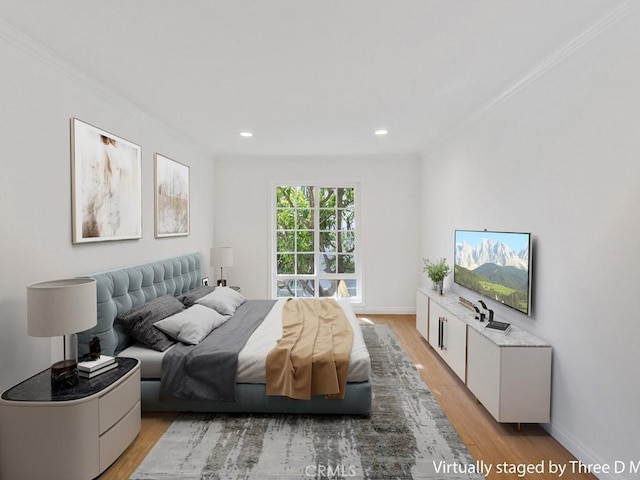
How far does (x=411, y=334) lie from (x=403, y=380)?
1.44m

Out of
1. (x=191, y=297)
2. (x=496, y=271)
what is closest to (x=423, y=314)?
(x=496, y=271)

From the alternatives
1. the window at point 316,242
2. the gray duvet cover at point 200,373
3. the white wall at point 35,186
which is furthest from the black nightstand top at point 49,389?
the window at point 316,242

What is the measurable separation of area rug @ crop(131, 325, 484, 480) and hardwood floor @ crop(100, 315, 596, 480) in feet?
0.27

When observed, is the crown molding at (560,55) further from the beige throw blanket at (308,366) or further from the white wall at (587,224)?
the beige throw blanket at (308,366)

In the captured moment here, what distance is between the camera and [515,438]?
2307 millimetres

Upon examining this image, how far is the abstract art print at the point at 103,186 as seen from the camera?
248 cm

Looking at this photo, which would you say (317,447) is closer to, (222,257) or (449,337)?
(449,337)

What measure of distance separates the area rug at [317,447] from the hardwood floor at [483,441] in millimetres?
82

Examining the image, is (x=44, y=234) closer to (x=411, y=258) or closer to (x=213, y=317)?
(x=213, y=317)

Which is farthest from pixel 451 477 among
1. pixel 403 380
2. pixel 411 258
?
pixel 411 258

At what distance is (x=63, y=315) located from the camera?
187 centimetres

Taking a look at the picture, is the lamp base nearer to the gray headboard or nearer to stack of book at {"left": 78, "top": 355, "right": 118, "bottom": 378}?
stack of book at {"left": 78, "top": 355, "right": 118, "bottom": 378}

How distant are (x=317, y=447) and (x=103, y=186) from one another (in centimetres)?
255

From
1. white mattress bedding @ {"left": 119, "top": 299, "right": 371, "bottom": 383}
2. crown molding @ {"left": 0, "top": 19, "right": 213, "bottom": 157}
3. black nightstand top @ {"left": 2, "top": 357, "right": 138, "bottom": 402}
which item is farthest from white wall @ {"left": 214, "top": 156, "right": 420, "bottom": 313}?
black nightstand top @ {"left": 2, "top": 357, "right": 138, "bottom": 402}
